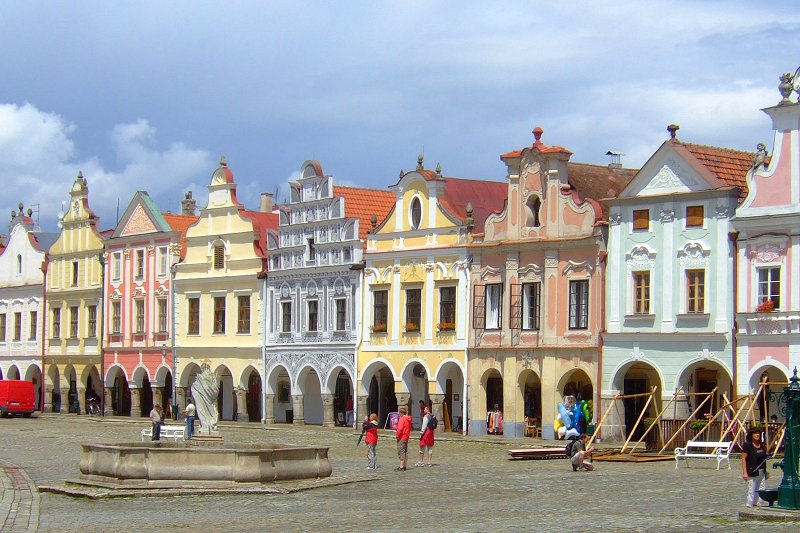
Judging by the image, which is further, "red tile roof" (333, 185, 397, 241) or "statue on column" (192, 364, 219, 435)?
"red tile roof" (333, 185, 397, 241)

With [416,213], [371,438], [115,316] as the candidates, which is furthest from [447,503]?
[115,316]

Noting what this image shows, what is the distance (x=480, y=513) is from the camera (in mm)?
26312

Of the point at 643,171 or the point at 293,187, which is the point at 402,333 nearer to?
the point at 293,187

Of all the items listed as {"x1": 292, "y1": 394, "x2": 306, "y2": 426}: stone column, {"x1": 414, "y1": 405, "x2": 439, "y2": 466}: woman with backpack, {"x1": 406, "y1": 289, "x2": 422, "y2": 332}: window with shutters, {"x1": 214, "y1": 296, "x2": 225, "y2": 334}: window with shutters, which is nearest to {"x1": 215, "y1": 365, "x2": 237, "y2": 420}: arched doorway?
{"x1": 214, "y1": 296, "x2": 225, "y2": 334}: window with shutters

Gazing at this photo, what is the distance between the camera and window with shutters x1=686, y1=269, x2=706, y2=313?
4844 cm

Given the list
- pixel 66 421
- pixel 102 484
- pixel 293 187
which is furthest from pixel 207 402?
pixel 66 421

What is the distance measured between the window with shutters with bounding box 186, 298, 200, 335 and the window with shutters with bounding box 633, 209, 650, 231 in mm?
26838

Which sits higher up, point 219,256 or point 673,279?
point 219,256

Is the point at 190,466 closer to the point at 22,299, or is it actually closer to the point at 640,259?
the point at 640,259

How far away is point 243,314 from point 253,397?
378 centimetres

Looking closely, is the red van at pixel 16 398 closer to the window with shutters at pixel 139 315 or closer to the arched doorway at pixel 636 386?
the window with shutters at pixel 139 315

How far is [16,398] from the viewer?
72.6 metres

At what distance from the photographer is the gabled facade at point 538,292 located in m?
52.5

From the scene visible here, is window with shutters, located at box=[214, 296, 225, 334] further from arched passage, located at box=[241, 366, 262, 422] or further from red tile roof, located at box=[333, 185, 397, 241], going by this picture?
red tile roof, located at box=[333, 185, 397, 241]
